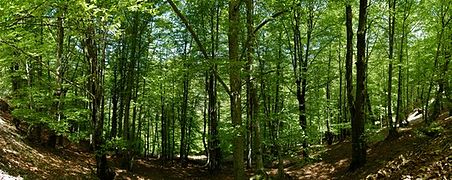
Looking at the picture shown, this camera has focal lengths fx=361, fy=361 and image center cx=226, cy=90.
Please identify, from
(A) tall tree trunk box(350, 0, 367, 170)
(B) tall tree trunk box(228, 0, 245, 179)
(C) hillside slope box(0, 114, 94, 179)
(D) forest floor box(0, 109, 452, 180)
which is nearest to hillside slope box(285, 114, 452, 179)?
(D) forest floor box(0, 109, 452, 180)

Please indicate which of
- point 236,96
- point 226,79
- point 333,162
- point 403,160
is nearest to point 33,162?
Result: point 226,79

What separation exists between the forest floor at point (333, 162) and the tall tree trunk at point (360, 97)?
46cm

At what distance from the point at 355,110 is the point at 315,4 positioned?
1049 cm

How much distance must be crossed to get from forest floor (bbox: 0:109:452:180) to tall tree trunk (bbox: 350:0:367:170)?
0.46m

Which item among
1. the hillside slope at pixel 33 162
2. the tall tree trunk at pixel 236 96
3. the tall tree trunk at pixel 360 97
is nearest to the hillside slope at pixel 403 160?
the tall tree trunk at pixel 360 97

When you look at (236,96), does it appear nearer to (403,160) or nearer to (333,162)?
(403,160)

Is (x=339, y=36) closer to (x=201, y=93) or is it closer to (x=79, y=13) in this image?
(x=201, y=93)

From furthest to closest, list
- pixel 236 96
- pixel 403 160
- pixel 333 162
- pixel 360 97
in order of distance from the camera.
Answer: pixel 333 162, pixel 360 97, pixel 236 96, pixel 403 160

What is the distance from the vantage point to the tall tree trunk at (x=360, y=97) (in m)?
12.7

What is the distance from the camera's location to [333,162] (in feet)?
60.2

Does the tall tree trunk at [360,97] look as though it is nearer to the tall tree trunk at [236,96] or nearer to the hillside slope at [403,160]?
the hillside slope at [403,160]

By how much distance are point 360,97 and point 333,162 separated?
6.49 meters

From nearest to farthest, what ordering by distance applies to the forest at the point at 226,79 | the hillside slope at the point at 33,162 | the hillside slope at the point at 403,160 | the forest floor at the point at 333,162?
the hillside slope at the point at 403,160, the forest floor at the point at 333,162, the forest at the point at 226,79, the hillside slope at the point at 33,162

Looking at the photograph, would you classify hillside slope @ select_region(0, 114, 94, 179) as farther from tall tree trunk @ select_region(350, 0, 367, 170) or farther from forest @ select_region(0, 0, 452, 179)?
tall tree trunk @ select_region(350, 0, 367, 170)
